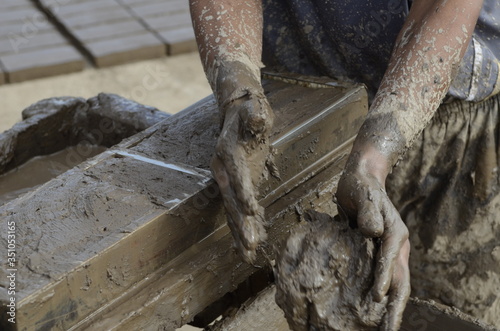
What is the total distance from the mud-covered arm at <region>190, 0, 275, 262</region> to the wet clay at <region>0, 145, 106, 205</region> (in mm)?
968

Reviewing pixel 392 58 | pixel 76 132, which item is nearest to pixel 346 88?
pixel 392 58

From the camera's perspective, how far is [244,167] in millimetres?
1842

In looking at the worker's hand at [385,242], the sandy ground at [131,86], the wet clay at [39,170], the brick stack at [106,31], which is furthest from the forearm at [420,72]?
the brick stack at [106,31]

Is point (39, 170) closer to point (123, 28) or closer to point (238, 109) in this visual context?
point (238, 109)

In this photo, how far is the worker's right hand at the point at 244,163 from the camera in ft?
5.96

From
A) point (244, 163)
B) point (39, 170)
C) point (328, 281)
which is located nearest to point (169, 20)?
point (39, 170)

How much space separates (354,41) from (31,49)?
3.54m

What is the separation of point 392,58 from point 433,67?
0.13m

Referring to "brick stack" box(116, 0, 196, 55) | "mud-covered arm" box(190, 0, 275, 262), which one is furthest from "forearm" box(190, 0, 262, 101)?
"brick stack" box(116, 0, 196, 55)

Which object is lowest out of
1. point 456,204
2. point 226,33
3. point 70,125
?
point 456,204

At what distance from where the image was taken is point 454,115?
94.6 inches

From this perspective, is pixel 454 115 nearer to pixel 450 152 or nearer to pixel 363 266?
pixel 450 152

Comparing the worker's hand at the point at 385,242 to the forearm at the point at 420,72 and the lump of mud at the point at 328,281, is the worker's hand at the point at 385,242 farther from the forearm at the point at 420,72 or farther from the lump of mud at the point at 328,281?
the forearm at the point at 420,72

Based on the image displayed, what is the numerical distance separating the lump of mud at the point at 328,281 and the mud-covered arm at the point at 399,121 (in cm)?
6
